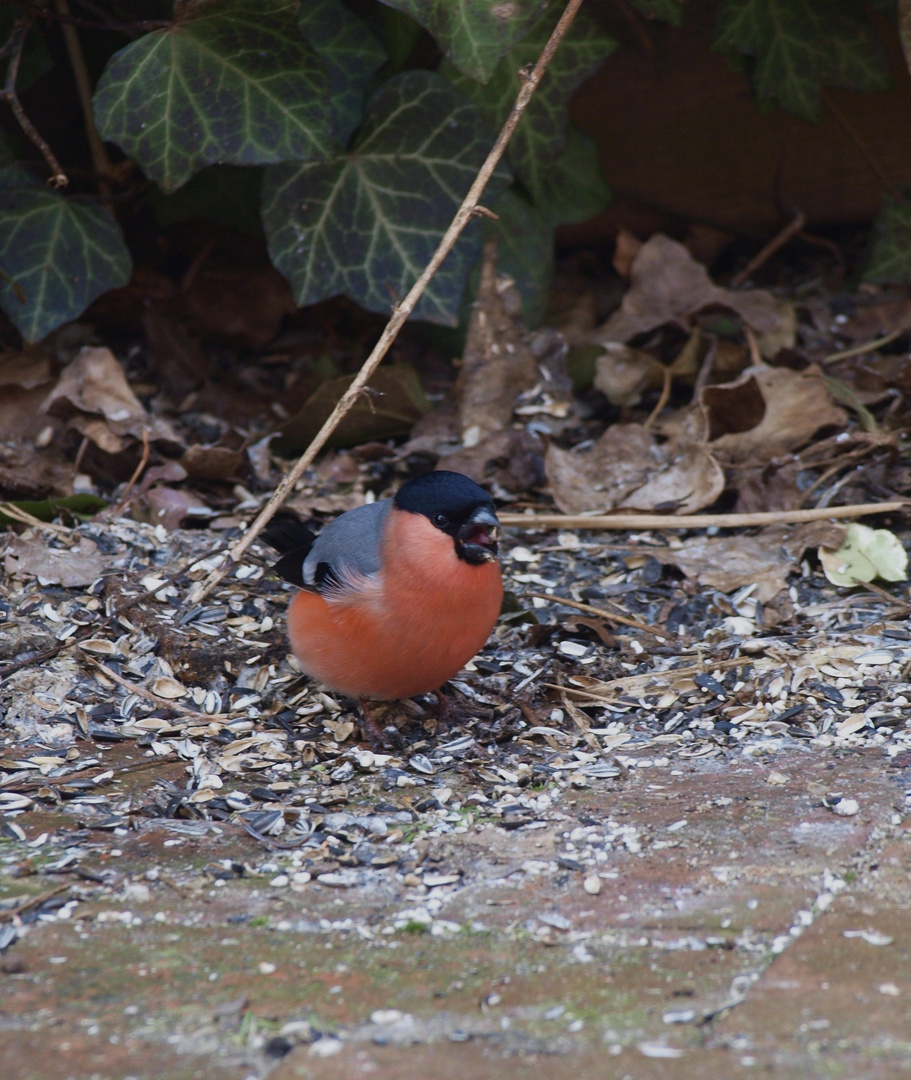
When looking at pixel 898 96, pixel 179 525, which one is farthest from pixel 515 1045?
pixel 898 96

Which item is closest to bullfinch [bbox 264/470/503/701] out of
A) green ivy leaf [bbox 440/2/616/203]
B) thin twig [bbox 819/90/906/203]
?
green ivy leaf [bbox 440/2/616/203]

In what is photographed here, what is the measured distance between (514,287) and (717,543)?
149 cm

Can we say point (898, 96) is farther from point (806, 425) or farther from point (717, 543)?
point (717, 543)

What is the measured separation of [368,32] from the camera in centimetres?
434

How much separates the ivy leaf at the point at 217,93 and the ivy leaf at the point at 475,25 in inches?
18.6

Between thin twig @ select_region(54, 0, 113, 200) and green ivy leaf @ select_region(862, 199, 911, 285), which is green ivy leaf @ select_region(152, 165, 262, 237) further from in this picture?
green ivy leaf @ select_region(862, 199, 911, 285)

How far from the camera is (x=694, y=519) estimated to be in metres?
3.82

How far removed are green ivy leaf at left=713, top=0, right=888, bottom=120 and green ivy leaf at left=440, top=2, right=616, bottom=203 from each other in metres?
0.54

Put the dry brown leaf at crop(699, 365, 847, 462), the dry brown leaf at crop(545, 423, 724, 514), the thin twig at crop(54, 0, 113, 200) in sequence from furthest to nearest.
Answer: the thin twig at crop(54, 0, 113, 200)
the dry brown leaf at crop(699, 365, 847, 462)
the dry brown leaf at crop(545, 423, 724, 514)

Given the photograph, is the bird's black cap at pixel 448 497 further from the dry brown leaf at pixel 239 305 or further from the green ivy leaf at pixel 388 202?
the dry brown leaf at pixel 239 305

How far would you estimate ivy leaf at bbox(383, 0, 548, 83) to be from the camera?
144 inches

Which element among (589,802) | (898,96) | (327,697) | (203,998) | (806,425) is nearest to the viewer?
(203,998)

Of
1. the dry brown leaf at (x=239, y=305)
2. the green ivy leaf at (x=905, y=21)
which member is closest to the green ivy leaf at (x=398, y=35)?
the dry brown leaf at (x=239, y=305)

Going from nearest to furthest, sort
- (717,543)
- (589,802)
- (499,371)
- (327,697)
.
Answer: (589,802) → (327,697) → (717,543) → (499,371)
